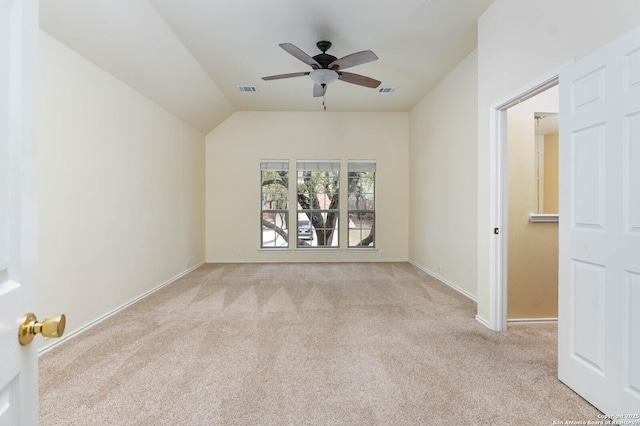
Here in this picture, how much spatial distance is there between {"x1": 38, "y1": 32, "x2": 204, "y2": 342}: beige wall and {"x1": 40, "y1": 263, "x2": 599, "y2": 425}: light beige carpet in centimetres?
41

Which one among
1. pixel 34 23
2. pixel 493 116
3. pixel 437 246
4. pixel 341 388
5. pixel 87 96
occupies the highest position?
pixel 87 96

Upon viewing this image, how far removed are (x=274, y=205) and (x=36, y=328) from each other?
575 centimetres

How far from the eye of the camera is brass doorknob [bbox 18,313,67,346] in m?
0.68

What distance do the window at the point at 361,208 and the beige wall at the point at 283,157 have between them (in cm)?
15

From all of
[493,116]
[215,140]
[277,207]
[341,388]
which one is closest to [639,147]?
[493,116]

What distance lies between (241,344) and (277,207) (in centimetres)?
403

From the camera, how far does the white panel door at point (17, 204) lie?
0.63m

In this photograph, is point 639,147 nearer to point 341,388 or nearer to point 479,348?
point 479,348

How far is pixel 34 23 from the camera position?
0.76m

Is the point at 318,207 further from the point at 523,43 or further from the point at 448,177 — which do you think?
the point at 523,43

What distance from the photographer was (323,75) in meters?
3.37

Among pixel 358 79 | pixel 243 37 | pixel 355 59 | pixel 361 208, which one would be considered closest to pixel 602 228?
pixel 355 59

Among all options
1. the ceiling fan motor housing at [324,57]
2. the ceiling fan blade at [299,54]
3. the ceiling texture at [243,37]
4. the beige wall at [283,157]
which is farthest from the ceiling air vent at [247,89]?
the ceiling fan blade at [299,54]

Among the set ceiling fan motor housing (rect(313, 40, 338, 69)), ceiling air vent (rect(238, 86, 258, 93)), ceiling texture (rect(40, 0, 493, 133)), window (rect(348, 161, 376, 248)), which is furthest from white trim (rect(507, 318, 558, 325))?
ceiling air vent (rect(238, 86, 258, 93))
